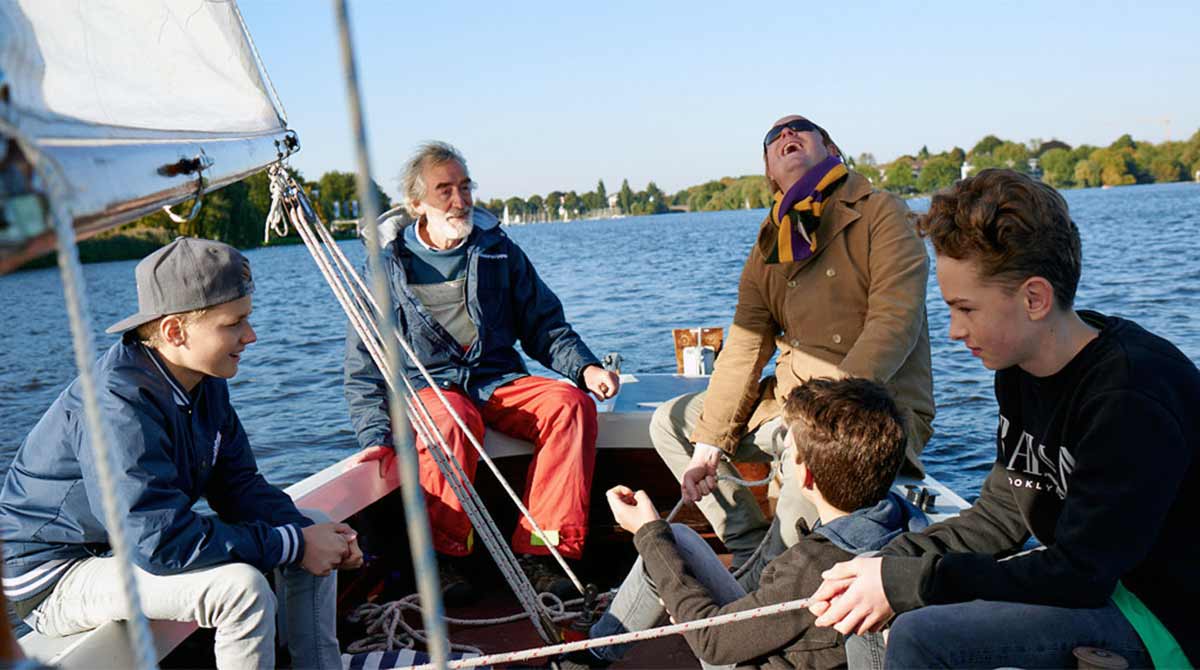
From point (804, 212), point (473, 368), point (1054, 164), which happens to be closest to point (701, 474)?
point (804, 212)

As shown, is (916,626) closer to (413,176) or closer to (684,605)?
(684,605)

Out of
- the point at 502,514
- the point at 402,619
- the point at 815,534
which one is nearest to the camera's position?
the point at 815,534

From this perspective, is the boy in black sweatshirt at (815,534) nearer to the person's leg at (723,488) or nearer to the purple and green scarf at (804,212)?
the purple and green scarf at (804,212)

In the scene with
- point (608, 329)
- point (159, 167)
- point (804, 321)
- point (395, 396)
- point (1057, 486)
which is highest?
point (159, 167)

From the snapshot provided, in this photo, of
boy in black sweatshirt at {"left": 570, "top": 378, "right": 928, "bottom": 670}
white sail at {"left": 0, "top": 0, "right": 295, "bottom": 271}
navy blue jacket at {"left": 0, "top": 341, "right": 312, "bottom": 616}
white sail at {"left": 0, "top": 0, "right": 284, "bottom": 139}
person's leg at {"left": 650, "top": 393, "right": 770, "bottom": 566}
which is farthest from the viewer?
person's leg at {"left": 650, "top": 393, "right": 770, "bottom": 566}

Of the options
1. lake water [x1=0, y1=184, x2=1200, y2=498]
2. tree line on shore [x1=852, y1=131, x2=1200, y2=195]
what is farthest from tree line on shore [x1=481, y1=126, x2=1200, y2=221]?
lake water [x1=0, y1=184, x2=1200, y2=498]

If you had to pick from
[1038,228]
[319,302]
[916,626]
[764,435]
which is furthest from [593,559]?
[319,302]

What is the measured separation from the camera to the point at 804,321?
301cm

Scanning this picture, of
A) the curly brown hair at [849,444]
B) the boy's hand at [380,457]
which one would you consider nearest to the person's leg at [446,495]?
the boy's hand at [380,457]

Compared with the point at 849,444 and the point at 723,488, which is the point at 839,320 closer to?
the point at 723,488

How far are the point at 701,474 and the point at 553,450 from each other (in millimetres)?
595

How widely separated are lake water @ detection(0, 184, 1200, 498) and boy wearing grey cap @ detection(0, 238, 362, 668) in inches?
210

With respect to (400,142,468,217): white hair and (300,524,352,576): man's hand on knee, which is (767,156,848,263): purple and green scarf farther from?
(300,524,352,576): man's hand on knee

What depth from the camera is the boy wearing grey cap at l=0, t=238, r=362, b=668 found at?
2021 millimetres
